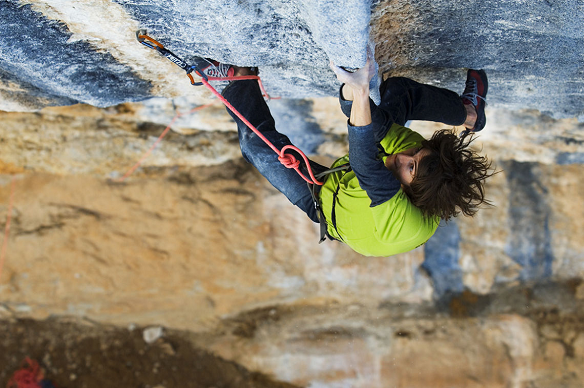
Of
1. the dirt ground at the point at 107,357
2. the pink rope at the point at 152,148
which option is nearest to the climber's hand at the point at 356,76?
the pink rope at the point at 152,148

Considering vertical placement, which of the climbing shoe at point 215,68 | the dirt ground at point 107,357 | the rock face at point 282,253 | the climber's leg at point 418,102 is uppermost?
the climber's leg at point 418,102

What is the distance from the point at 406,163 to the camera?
1494mm

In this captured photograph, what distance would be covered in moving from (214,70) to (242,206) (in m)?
1.58

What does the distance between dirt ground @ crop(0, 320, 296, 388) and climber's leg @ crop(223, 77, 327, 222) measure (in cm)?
225

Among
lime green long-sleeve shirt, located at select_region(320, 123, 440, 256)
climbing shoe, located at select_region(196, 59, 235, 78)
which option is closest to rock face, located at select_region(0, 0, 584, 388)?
climbing shoe, located at select_region(196, 59, 235, 78)

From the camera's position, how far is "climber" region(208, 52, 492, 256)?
132cm

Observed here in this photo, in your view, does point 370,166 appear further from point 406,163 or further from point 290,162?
point 290,162

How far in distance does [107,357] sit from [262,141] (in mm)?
2766

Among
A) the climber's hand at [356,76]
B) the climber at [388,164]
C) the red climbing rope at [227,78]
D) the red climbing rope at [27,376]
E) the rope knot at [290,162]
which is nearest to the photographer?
the climber's hand at [356,76]

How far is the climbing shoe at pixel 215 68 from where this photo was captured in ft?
5.50

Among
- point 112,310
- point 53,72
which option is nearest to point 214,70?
point 53,72

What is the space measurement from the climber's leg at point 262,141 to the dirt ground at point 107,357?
7.40ft

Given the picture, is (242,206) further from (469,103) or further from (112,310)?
(469,103)

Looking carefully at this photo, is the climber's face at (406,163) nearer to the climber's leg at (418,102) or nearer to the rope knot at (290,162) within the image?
the climber's leg at (418,102)
